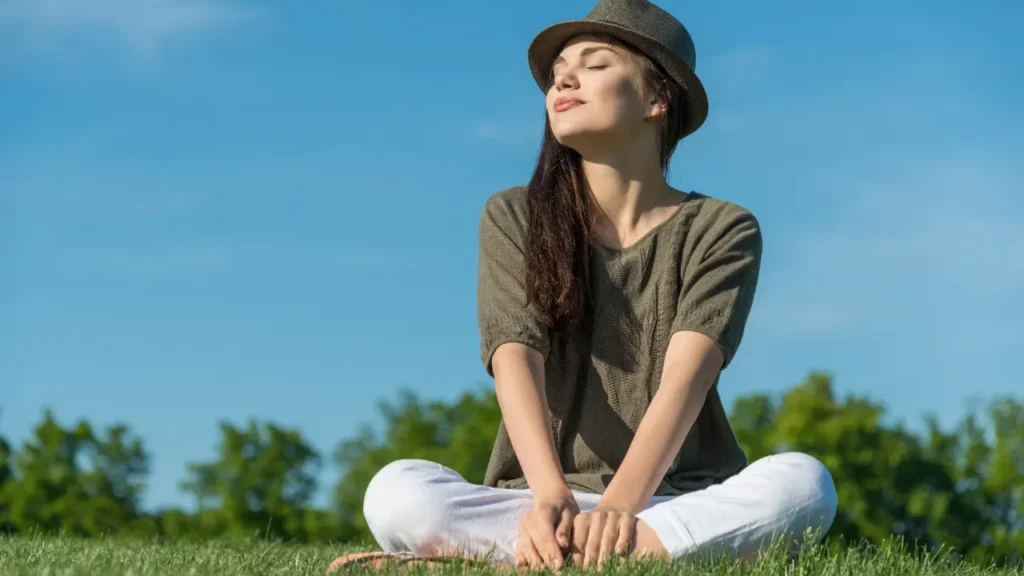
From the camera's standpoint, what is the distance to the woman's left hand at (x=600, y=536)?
4059 millimetres

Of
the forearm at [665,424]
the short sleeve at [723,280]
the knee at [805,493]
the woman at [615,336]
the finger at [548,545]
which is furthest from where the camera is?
the short sleeve at [723,280]

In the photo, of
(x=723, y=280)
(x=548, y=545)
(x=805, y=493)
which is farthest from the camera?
(x=723, y=280)

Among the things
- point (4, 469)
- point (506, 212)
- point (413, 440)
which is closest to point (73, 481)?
point (4, 469)

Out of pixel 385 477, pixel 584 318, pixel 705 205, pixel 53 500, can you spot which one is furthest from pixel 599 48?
pixel 53 500

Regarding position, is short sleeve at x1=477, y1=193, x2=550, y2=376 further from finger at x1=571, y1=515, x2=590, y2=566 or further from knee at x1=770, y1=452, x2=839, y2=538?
knee at x1=770, y1=452, x2=839, y2=538

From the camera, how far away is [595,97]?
4969 millimetres

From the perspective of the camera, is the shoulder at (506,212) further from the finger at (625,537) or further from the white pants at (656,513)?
the finger at (625,537)

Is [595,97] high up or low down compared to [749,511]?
up

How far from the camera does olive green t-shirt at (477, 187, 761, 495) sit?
4.94 meters

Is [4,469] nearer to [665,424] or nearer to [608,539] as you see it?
[665,424]

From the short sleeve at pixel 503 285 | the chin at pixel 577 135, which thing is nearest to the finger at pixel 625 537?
the short sleeve at pixel 503 285

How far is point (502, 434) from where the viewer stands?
203 inches

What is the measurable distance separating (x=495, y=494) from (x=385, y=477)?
470 mm

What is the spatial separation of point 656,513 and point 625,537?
267mm
